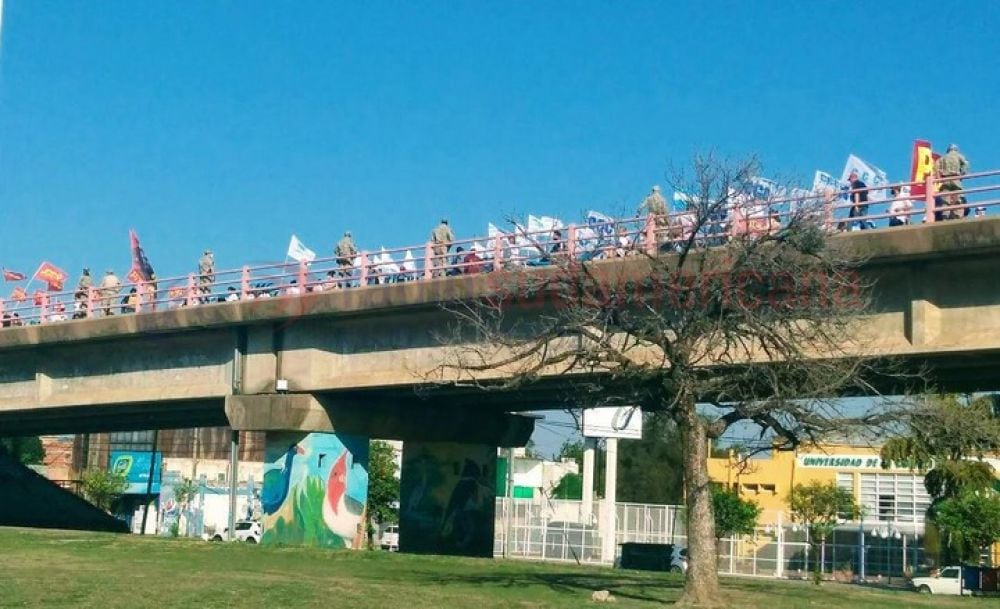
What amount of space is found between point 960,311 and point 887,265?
66.0 inches

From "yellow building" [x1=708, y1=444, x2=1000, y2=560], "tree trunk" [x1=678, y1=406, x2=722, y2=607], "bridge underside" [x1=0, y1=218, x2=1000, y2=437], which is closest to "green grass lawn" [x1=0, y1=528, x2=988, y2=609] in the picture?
"tree trunk" [x1=678, y1=406, x2=722, y2=607]

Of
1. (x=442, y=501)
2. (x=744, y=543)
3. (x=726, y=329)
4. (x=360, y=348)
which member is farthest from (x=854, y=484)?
(x=726, y=329)

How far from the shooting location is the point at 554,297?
29.9 m

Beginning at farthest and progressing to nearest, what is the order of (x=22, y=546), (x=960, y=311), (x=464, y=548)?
(x=464, y=548) < (x=22, y=546) < (x=960, y=311)

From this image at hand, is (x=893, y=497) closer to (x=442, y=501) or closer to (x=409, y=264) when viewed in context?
(x=442, y=501)

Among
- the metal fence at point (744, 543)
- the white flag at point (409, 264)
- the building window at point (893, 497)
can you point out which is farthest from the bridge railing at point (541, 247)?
the building window at point (893, 497)

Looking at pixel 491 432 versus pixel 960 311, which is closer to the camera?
pixel 960 311

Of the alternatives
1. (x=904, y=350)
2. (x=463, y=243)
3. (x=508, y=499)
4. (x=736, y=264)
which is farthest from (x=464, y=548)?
(x=736, y=264)

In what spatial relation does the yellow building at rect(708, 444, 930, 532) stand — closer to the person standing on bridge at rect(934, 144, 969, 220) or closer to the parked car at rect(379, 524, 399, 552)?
the parked car at rect(379, 524, 399, 552)

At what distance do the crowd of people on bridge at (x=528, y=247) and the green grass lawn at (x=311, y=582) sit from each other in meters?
6.06

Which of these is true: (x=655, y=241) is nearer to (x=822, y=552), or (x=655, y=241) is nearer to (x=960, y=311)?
(x=960, y=311)

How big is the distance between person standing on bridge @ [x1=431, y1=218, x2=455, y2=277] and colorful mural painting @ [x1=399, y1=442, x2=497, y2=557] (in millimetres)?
8616

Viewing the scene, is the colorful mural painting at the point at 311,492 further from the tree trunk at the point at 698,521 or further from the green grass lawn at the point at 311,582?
the tree trunk at the point at 698,521

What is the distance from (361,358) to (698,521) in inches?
673
